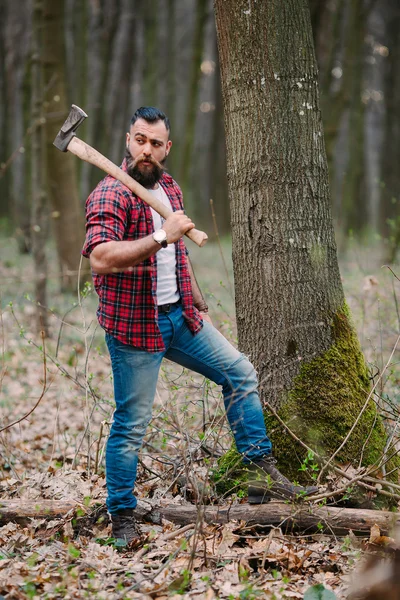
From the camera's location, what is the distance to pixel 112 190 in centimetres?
350

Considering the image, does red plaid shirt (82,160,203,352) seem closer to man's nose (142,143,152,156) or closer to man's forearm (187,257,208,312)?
man's nose (142,143,152,156)

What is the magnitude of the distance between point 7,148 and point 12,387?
598 inches

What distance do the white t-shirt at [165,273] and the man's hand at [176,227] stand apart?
31 centimetres

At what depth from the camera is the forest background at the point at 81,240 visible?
4188 mm

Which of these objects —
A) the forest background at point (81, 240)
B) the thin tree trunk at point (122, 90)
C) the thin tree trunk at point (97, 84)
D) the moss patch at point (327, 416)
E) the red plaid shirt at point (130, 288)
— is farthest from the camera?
the thin tree trunk at point (122, 90)

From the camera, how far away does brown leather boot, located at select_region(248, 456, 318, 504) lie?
3.63 meters

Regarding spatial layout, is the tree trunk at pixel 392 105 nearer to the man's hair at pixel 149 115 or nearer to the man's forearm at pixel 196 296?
the man's forearm at pixel 196 296

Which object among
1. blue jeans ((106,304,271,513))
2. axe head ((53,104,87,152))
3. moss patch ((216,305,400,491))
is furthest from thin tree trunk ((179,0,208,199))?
blue jeans ((106,304,271,513))

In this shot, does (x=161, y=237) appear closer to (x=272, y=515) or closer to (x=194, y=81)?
(x=272, y=515)

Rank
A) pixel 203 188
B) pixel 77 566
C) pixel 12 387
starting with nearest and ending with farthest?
pixel 77 566, pixel 12 387, pixel 203 188

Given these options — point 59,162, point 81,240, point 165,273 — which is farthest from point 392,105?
point 165,273

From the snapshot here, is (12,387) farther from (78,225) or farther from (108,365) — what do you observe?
(78,225)

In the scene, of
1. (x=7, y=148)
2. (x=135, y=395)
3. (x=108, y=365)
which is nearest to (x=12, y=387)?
(x=108, y=365)

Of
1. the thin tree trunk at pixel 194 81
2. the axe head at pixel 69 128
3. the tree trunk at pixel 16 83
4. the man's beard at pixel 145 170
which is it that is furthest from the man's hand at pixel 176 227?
the tree trunk at pixel 16 83
